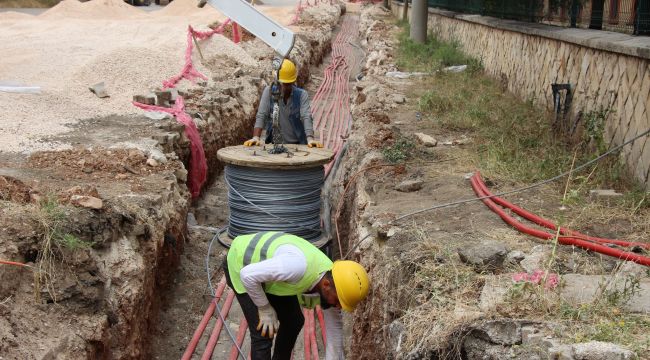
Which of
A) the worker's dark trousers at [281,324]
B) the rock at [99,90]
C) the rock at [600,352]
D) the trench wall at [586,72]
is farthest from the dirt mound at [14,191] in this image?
the trench wall at [586,72]

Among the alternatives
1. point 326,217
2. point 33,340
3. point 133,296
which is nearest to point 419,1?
point 326,217

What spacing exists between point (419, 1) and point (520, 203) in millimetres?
12632

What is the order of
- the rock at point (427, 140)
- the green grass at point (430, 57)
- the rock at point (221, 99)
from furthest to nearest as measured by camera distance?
the green grass at point (430, 57) → the rock at point (221, 99) → the rock at point (427, 140)

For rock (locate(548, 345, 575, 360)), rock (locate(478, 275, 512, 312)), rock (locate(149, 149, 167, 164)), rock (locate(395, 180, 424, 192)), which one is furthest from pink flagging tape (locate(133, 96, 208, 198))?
rock (locate(548, 345, 575, 360))

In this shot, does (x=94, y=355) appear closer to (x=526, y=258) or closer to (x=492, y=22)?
(x=526, y=258)

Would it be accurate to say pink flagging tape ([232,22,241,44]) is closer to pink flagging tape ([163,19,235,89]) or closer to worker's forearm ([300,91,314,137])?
pink flagging tape ([163,19,235,89])

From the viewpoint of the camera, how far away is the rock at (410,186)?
6605mm

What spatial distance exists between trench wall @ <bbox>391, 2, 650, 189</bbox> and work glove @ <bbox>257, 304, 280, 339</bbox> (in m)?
3.52

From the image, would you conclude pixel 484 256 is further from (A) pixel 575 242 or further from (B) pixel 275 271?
(B) pixel 275 271

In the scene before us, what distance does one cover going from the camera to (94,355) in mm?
4969

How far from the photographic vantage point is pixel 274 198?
695 cm

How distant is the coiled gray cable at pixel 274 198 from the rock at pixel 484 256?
2.63 meters

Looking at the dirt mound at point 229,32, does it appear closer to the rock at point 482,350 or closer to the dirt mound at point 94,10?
the dirt mound at point 94,10

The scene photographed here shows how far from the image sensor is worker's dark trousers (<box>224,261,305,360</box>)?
15.8 ft
